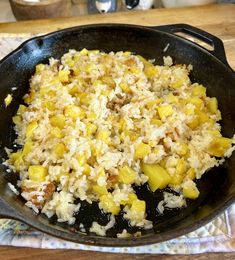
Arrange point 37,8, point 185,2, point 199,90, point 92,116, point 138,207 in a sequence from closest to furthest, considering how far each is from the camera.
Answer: point 138,207, point 92,116, point 199,90, point 37,8, point 185,2

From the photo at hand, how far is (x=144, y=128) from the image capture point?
116 cm

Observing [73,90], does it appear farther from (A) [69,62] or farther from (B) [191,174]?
(B) [191,174]

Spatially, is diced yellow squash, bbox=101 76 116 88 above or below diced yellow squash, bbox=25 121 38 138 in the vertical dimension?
above

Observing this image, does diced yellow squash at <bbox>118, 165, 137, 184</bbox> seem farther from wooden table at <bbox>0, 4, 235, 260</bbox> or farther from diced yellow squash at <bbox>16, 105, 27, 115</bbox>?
wooden table at <bbox>0, 4, 235, 260</bbox>

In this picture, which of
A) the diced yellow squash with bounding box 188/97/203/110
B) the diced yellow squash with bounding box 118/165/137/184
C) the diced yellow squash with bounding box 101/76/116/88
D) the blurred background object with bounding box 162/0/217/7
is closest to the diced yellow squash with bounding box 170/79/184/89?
the diced yellow squash with bounding box 188/97/203/110

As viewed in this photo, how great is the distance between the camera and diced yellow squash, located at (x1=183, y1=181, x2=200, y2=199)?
40.2 inches

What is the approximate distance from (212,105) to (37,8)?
1013 mm

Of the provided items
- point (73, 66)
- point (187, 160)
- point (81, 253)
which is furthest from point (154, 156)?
point (73, 66)

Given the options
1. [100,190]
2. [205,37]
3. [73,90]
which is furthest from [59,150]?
[205,37]

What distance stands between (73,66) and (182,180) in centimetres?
61

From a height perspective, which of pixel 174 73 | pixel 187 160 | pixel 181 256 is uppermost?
pixel 174 73

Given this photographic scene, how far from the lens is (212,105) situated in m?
1.25

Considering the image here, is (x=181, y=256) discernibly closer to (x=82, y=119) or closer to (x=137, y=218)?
(x=137, y=218)

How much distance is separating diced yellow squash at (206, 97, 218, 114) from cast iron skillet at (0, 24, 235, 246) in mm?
22
